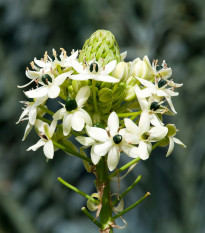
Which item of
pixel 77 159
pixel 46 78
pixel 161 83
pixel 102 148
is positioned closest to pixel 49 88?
pixel 46 78

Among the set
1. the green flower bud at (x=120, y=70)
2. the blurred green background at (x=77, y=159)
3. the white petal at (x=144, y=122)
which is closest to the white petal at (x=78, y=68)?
the green flower bud at (x=120, y=70)

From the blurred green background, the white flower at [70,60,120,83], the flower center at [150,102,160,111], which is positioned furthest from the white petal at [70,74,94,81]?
the blurred green background

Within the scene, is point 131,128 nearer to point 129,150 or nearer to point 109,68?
point 129,150

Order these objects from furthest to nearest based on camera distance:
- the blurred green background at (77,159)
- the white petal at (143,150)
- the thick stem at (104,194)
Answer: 1. the blurred green background at (77,159)
2. the thick stem at (104,194)
3. the white petal at (143,150)

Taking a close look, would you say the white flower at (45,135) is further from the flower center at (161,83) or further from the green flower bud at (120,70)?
the flower center at (161,83)

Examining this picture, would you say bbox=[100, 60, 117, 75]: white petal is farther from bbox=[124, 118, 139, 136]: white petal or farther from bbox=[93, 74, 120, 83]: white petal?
bbox=[124, 118, 139, 136]: white petal

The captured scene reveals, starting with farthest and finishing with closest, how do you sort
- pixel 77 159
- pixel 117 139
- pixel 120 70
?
pixel 77 159 < pixel 120 70 < pixel 117 139
